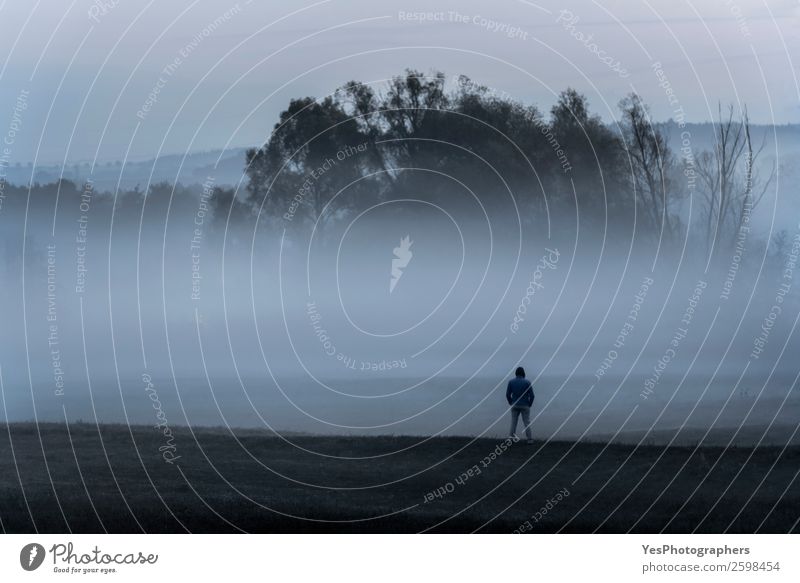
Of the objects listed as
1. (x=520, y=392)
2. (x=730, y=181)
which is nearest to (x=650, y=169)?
(x=730, y=181)

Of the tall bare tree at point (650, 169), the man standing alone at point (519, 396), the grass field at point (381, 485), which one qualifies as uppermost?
the tall bare tree at point (650, 169)

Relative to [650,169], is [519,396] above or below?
below

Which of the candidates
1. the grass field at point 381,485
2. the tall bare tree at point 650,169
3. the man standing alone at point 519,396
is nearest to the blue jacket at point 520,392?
the man standing alone at point 519,396

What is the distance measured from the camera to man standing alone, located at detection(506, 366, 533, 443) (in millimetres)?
31234

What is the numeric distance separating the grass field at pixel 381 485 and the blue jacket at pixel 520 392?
1.04m

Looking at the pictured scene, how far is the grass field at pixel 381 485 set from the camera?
27.6m

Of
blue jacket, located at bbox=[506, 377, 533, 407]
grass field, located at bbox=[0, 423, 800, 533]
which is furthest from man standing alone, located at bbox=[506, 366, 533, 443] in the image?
grass field, located at bbox=[0, 423, 800, 533]

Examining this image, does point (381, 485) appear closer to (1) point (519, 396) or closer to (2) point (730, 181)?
(1) point (519, 396)

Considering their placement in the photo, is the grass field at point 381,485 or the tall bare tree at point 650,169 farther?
the tall bare tree at point 650,169

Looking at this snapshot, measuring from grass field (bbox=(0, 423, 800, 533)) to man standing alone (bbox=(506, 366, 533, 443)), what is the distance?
82 centimetres

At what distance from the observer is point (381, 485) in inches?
1141

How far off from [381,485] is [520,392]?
3.91m

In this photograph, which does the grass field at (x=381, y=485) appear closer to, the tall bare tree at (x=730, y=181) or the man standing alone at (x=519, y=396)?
the man standing alone at (x=519, y=396)
